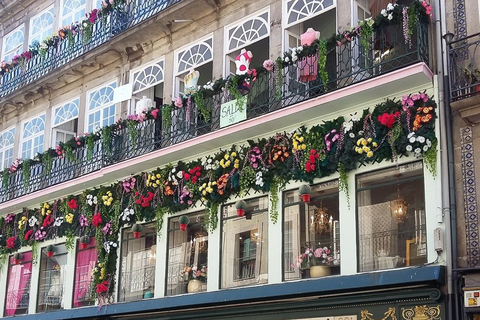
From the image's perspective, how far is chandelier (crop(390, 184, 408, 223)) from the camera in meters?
13.2

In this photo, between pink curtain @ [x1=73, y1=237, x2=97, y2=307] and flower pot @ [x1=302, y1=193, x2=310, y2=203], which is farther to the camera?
pink curtain @ [x1=73, y1=237, x2=97, y2=307]

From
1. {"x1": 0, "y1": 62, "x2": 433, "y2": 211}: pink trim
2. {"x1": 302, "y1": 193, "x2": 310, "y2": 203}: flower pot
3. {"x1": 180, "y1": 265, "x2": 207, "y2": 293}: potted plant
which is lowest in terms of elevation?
{"x1": 180, "y1": 265, "x2": 207, "y2": 293}: potted plant

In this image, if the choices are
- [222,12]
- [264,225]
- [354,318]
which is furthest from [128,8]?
[354,318]

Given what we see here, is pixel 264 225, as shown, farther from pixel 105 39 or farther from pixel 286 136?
pixel 105 39

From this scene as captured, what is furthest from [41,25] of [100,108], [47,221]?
[47,221]

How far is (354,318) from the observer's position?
13016mm

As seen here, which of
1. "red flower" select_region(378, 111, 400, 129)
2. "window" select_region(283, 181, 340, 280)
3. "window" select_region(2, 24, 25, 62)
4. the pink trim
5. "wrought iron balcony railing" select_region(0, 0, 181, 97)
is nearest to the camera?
the pink trim

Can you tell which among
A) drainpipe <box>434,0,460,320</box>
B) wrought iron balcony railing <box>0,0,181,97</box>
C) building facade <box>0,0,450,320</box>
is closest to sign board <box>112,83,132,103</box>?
building facade <box>0,0,450,320</box>

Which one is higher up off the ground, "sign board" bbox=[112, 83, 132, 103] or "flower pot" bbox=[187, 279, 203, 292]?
"sign board" bbox=[112, 83, 132, 103]

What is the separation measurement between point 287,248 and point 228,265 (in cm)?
158

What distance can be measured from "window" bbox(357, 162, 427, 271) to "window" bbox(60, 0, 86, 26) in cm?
1125

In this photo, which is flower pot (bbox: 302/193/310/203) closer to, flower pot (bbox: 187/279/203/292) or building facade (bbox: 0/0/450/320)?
building facade (bbox: 0/0/450/320)

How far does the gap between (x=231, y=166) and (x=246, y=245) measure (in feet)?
5.28

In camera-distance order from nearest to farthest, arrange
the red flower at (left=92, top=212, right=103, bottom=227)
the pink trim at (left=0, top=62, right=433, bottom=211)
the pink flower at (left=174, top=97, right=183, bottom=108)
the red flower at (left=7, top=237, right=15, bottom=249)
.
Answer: the pink trim at (left=0, top=62, right=433, bottom=211) < the pink flower at (left=174, top=97, right=183, bottom=108) < the red flower at (left=92, top=212, right=103, bottom=227) < the red flower at (left=7, top=237, right=15, bottom=249)
